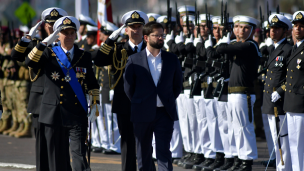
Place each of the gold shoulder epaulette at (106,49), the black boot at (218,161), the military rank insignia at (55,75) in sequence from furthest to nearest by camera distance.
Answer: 1. the black boot at (218,161)
2. the gold shoulder epaulette at (106,49)
3. the military rank insignia at (55,75)

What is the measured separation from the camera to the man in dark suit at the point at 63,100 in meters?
6.76

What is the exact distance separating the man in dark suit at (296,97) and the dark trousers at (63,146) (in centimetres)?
254

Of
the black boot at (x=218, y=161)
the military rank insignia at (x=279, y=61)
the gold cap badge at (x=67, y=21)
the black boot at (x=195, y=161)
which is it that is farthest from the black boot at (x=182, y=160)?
the gold cap badge at (x=67, y=21)

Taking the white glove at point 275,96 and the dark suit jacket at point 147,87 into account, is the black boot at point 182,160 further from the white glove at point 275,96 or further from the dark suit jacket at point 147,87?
the dark suit jacket at point 147,87

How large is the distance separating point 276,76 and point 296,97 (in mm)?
765

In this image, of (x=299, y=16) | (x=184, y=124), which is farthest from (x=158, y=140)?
(x=184, y=124)

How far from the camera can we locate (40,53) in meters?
6.63

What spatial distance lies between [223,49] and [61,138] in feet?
9.36

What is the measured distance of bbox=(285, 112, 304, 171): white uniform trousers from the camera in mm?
7062

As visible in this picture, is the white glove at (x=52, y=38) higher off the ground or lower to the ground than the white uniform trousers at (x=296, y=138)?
higher

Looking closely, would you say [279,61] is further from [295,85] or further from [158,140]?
[158,140]

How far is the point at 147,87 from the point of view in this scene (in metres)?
6.63

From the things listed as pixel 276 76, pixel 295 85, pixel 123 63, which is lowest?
pixel 295 85

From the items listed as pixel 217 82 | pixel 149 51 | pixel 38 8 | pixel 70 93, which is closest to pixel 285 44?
pixel 217 82
